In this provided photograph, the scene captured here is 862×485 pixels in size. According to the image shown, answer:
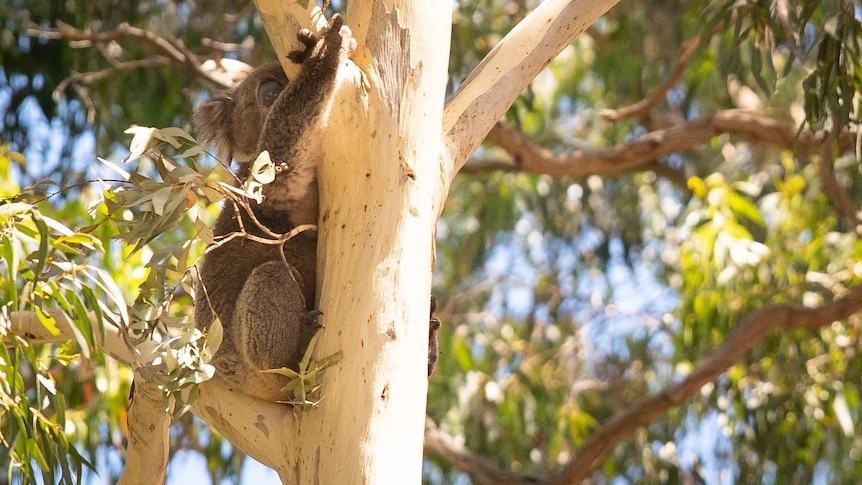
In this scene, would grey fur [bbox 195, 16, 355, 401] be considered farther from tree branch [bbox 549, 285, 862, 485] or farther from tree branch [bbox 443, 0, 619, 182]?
tree branch [bbox 549, 285, 862, 485]

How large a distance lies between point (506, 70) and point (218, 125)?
4.03 feet

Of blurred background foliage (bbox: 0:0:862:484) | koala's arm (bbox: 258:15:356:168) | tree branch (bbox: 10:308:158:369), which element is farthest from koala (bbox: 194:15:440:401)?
blurred background foliage (bbox: 0:0:862:484)

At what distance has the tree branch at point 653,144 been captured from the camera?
5.36 metres

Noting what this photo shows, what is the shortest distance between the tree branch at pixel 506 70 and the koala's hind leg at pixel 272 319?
565 mm

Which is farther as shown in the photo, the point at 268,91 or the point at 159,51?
the point at 159,51

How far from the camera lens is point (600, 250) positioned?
7395 millimetres

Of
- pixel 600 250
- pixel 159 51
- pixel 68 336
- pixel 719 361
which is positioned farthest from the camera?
pixel 600 250

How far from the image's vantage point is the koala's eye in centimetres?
306

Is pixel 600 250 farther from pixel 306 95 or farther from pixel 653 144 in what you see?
pixel 306 95

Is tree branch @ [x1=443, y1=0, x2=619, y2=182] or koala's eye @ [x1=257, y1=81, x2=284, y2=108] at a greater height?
koala's eye @ [x1=257, y1=81, x2=284, y2=108]

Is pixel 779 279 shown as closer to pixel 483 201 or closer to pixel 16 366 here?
pixel 483 201

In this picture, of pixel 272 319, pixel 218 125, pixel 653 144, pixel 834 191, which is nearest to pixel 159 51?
pixel 218 125

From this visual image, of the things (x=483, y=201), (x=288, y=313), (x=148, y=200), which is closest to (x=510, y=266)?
(x=483, y=201)

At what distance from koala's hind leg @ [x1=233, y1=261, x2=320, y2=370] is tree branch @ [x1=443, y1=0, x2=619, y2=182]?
22.3 inches
